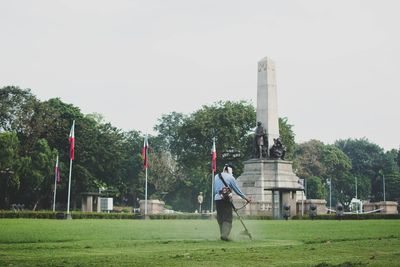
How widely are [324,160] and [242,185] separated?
61404 mm

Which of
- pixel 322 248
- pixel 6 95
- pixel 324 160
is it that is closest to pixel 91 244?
pixel 322 248

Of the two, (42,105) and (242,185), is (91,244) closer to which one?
(242,185)

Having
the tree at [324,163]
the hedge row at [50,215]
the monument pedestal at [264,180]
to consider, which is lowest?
the hedge row at [50,215]

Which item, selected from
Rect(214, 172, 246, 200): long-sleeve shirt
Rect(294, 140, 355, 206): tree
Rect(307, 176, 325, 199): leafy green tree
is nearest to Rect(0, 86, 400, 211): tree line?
Rect(307, 176, 325, 199): leafy green tree

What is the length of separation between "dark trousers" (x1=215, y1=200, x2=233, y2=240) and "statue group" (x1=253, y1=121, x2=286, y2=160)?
35577 millimetres

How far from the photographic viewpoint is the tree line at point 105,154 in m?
64.3

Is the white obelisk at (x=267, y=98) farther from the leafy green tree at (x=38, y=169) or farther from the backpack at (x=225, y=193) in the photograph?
the backpack at (x=225, y=193)

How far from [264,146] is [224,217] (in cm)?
3637

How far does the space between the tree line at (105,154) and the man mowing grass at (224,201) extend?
43.2 m

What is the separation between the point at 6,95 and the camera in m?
67.0

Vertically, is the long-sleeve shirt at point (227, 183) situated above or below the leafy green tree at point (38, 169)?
below

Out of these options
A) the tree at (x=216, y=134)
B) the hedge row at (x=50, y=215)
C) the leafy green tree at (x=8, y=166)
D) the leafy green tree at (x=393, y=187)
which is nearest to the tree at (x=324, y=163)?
the leafy green tree at (x=393, y=187)

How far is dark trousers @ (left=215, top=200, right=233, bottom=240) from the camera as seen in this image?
1495 centimetres

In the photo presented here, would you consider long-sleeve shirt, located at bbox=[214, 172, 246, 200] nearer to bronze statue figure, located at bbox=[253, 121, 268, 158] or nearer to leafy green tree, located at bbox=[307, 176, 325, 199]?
bronze statue figure, located at bbox=[253, 121, 268, 158]
